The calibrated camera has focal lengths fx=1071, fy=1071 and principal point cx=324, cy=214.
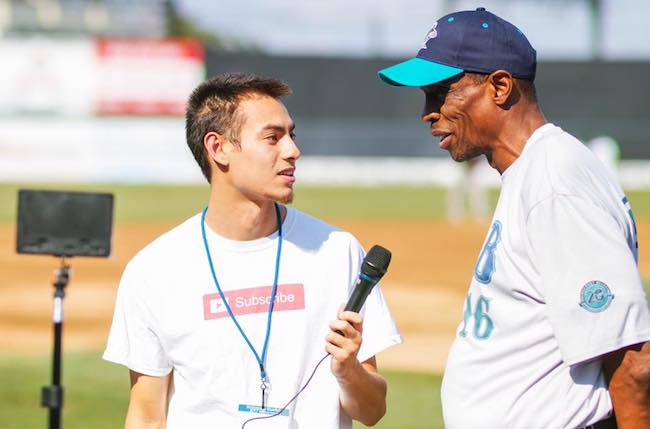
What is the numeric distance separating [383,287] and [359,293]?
1238 centimetres

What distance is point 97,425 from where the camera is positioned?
8055mm

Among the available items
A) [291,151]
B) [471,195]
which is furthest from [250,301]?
[471,195]

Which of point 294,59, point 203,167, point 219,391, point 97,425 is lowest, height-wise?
point 97,425

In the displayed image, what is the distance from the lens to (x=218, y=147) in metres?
3.95

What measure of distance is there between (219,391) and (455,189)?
2312 centimetres

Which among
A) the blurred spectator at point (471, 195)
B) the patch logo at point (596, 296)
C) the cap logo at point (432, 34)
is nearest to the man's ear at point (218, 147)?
the cap logo at point (432, 34)

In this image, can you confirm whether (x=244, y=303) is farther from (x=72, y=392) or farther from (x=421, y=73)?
(x=72, y=392)

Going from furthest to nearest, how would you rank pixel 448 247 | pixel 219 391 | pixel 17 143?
pixel 17 143 → pixel 448 247 → pixel 219 391

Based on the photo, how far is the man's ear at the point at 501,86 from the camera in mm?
3182

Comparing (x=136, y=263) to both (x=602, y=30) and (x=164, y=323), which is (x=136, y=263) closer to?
(x=164, y=323)

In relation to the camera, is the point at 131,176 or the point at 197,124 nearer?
the point at 197,124

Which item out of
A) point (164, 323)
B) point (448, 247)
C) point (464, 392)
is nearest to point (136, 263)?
point (164, 323)

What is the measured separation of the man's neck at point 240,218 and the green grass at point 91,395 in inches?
174

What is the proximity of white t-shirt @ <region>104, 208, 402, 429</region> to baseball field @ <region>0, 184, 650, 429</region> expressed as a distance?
175 inches
